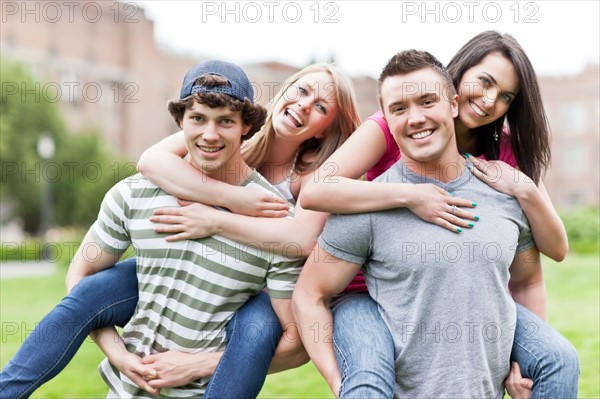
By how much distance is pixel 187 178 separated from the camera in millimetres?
2529

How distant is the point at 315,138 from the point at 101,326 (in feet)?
3.87

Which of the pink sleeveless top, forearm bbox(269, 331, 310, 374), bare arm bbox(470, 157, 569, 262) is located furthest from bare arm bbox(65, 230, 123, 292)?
bare arm bbox(470, 157, 569, 262)

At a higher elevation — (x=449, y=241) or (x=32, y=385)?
(x=449, y=241)

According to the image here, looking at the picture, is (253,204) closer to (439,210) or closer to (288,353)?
(288,353)

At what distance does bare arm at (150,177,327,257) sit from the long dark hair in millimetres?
762

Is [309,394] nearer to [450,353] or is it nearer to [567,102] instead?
[450,353]

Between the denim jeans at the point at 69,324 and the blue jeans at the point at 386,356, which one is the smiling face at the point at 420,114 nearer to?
the blue jeans at the point at 386,356

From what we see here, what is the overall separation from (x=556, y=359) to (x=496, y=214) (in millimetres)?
506

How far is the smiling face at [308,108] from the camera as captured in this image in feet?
9.11

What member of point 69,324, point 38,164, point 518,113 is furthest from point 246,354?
point 38,164

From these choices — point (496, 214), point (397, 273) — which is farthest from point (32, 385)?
point (496, 214)

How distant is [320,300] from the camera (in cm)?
240

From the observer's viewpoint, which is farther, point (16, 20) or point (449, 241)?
point (16, 20)

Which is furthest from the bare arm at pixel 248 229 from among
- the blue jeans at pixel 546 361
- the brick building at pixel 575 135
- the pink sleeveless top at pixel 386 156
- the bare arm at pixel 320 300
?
the brick building at pixel 575 135
